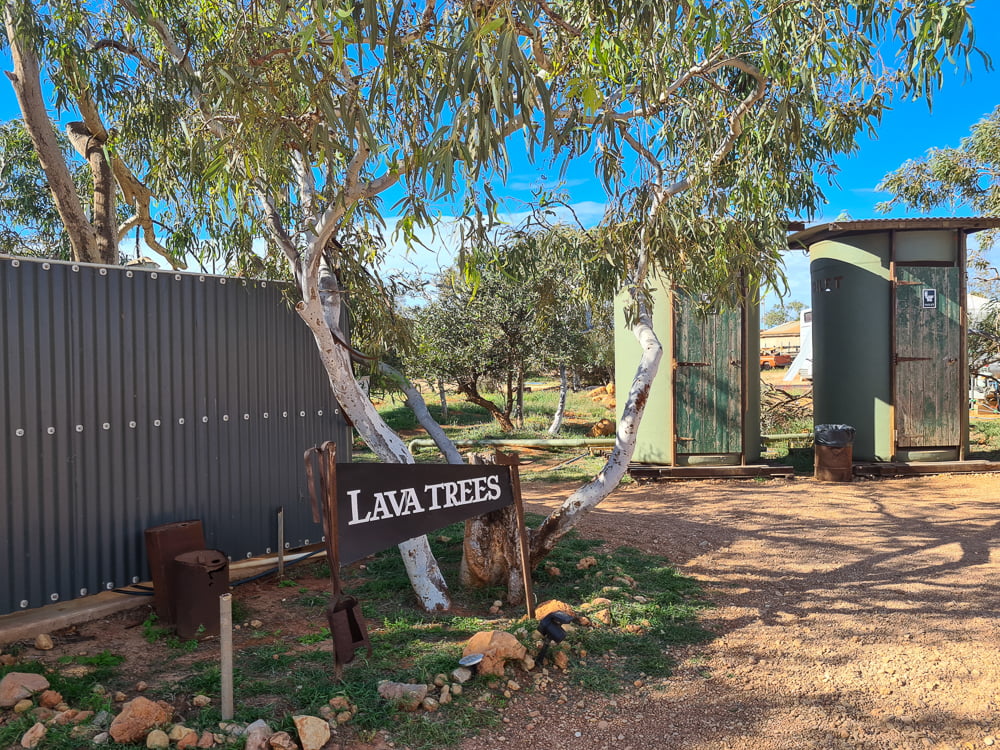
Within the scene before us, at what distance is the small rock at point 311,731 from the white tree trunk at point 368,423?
180cm

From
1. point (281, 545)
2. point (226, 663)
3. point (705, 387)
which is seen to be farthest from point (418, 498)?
A: point (705, 387)

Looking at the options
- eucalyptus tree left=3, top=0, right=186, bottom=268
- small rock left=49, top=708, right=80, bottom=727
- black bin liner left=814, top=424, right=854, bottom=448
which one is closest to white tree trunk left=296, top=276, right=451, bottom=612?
small rock left=49, top=708, right=80, bottom=727

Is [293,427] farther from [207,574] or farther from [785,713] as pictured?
[785,713]

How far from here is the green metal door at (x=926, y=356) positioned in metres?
10.5

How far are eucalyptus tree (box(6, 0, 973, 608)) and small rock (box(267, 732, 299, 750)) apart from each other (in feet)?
6.26

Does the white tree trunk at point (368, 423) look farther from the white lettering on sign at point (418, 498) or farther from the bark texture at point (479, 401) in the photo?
the bark texture at point (479, 401)

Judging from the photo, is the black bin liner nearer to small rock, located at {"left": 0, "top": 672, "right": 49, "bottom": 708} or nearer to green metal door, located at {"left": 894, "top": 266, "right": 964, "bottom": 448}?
green metal door, located at {"left": 894, "top": 266, "right": 964, "bottom": 448}

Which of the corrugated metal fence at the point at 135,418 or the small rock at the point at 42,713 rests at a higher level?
the corrugated metal fence at the point at 135,418

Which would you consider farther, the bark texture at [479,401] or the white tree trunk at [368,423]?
the bark texture at [479,401]

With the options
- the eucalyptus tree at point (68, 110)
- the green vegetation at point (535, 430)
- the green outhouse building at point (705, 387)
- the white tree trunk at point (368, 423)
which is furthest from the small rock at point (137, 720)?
the green outhouse building at point (705, 387)

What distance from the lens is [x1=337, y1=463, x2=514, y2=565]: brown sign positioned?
3.65 metres

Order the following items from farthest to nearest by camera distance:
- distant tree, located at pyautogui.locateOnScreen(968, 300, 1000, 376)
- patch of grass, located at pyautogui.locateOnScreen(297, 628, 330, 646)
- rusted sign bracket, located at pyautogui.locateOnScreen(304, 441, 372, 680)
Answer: distant tree, located at pyautogui.locateOnScreen(968, 300, 1000, 376) < patch of grass, located at pyautogui.locateOnScreen(297, 628, 330, 646) < rusted sign bracket, located at pyautogui.locateOnScreen(304, 441, 372, 680)

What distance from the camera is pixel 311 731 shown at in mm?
2994

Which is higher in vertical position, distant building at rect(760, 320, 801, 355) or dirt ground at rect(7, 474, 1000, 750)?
distant building at rect(760, 320, 801, 355)
